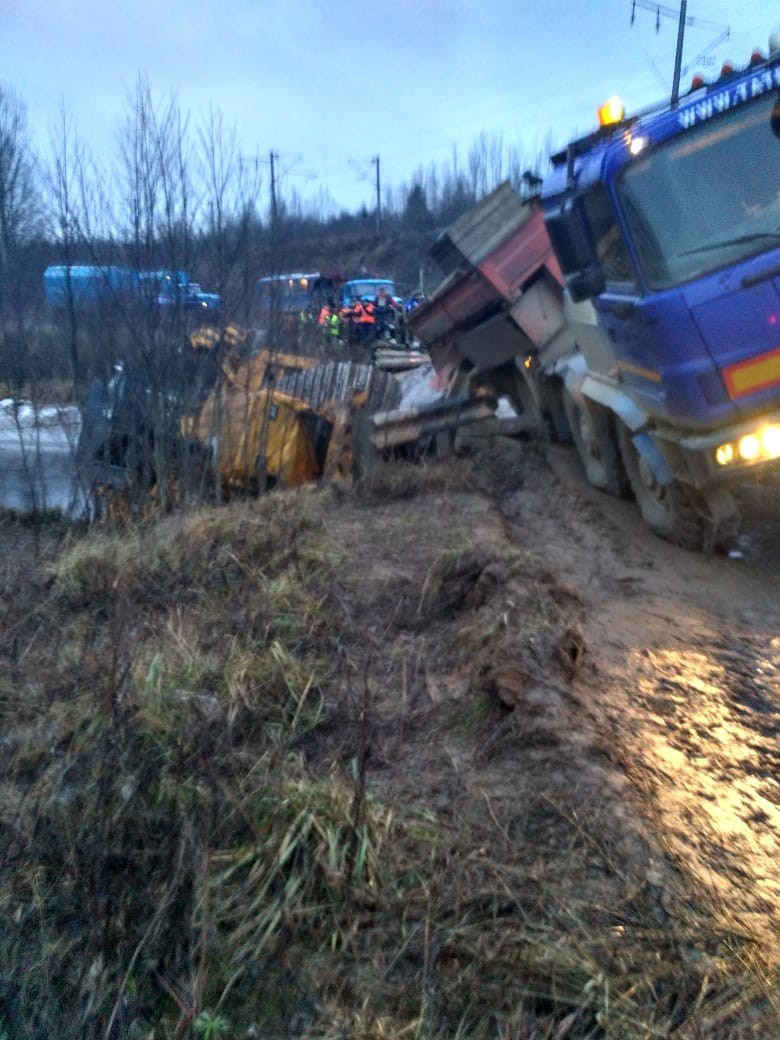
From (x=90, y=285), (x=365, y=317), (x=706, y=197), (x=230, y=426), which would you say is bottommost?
(x=230, y=426)

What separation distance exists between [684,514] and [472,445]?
14.3 ft

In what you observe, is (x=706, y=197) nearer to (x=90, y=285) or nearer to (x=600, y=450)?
(x=600, y=450)

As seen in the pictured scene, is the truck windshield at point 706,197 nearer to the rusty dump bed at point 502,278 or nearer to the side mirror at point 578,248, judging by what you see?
the side mirror at point 578,248

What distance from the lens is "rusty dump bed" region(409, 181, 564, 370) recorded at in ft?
32.9

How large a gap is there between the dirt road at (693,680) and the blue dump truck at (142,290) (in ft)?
17.9

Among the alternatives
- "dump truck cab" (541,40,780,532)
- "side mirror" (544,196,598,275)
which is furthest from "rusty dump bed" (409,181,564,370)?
"dump truck cab" (541,40,780,532)

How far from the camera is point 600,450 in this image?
793 centimetres

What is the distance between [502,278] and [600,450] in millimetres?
2856

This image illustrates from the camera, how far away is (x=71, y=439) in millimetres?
11836

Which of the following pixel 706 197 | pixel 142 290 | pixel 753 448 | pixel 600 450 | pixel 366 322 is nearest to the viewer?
pixel 753 448

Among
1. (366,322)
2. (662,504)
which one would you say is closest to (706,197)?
(662,504)

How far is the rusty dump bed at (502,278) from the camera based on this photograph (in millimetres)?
10023

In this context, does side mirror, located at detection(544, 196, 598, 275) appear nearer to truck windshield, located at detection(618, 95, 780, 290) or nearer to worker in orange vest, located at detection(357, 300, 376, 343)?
truck windshield, located at detection(618, 95, 780, 290)

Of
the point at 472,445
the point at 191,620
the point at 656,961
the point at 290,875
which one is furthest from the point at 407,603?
the point at 472,445
